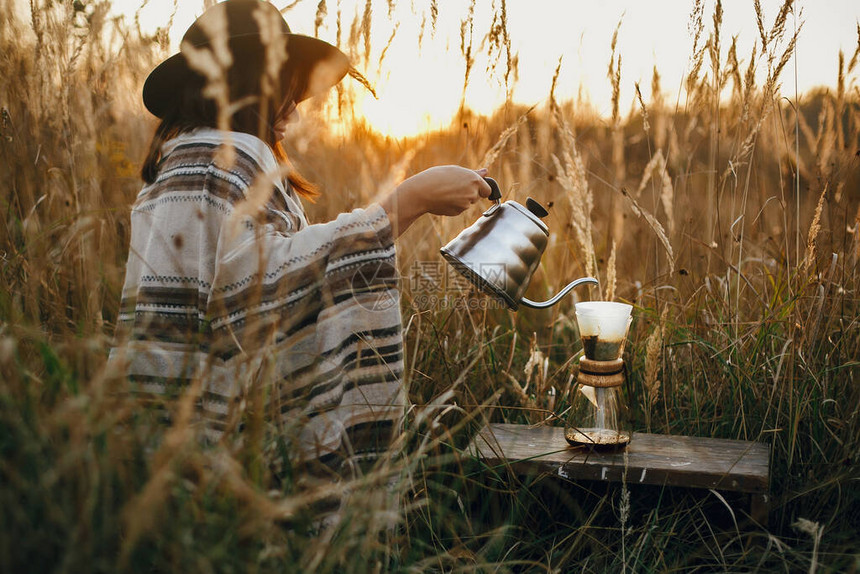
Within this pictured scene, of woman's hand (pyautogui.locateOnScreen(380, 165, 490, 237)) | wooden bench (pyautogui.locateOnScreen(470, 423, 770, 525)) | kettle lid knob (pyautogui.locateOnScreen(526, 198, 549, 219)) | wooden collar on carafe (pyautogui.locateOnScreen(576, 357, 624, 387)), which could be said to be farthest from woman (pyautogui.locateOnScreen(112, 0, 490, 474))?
wooden collar on carafe (pyautogui.locateOnScreen(576, 357, 624, 387))

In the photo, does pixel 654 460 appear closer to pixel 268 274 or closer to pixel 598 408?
pixel 598 408

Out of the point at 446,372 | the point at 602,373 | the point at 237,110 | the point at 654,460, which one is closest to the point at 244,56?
the point at 237,110

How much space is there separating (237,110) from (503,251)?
0.69 metres

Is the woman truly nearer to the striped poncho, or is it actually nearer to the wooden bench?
the striped poncho

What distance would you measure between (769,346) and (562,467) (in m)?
0.76

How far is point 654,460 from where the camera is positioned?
5.14ft

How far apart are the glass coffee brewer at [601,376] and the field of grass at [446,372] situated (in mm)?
98

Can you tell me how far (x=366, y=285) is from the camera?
1.52 meters

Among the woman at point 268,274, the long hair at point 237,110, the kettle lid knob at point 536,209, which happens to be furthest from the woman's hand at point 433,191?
the long hair at point 237,110

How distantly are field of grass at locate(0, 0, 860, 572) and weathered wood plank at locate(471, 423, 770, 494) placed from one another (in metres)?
0.06

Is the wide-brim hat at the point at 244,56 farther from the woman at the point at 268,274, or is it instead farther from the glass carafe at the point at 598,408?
the glass carafe at the point at 598,408

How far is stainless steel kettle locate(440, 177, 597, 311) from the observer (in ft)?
5.16

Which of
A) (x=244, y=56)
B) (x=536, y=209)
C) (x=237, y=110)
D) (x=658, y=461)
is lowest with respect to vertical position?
(x=658, y=461)

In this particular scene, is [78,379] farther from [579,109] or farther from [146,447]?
[579,109]
